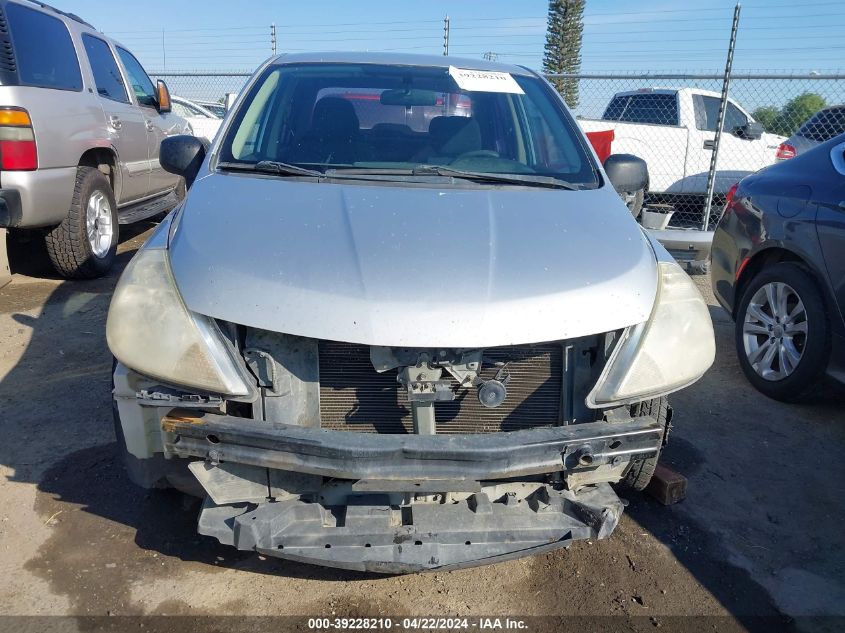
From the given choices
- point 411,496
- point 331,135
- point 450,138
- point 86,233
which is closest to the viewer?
point 411,496

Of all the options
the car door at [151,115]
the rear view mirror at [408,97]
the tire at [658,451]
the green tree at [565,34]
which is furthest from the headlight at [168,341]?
the green tree at [565,34]

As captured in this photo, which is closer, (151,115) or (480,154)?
(480,154)

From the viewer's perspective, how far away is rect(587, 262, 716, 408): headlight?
2301 millimetres

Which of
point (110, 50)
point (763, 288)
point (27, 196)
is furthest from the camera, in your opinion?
point (110, 50)

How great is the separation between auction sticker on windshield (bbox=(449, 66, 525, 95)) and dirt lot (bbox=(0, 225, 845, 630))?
2.03m

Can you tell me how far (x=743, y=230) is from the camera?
15.0 ft

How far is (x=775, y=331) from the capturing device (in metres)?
4.34

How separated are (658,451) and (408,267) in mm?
1024

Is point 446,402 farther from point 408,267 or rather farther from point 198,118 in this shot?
point 198,118

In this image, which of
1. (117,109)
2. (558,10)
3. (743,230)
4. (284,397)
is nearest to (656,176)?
(743,230)

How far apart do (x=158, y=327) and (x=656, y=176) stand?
8.84m

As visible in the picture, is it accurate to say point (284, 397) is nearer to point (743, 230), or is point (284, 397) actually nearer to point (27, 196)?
point (743, 230)

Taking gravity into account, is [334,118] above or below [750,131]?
above

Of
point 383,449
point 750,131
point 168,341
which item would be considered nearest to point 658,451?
point 383,449
